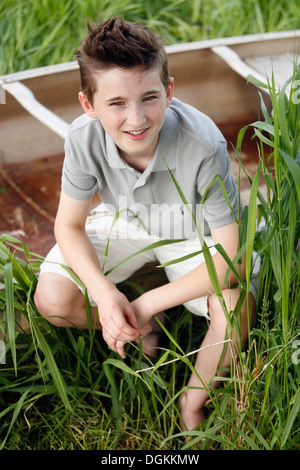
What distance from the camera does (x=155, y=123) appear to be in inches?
52.5

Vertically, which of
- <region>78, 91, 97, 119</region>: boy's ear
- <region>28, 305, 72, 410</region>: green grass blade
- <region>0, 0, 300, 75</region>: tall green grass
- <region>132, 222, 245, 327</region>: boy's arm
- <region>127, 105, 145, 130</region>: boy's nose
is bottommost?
<region>28, 305, 72, 410</region>: green grass blade

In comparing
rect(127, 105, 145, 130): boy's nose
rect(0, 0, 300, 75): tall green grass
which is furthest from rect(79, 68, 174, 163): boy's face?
rect(0, 0, 300, 75): tall green grass

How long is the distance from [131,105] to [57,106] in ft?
3.74

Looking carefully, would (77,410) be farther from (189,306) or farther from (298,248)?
(298,248)

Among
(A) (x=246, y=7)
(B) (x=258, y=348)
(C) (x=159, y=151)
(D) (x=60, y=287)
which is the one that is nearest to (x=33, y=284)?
(D) (x=60, y=287)

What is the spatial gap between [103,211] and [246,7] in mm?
2023

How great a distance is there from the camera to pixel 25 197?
224 cm

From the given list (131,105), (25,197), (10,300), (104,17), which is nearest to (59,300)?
(10,300)

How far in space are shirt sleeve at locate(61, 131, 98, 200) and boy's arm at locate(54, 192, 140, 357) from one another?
23 millimetres

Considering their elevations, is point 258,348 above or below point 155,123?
below

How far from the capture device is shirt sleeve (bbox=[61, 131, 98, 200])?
1467mm

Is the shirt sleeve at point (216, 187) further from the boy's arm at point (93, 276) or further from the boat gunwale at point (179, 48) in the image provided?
the boat gunwale at point (179, 48)

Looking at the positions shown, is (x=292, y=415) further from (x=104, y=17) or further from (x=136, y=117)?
(x=104, y=17)

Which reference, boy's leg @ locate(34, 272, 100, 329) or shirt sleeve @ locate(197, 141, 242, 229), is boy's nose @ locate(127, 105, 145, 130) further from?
boy's leg @ locate(34, 272, 100, 329)
